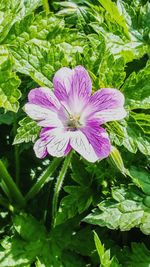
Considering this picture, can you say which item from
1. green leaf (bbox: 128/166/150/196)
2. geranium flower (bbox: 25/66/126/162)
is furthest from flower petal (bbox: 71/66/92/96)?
green leaf (bbox: 128/166/150/196)

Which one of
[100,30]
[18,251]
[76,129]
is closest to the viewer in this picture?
[76,129]

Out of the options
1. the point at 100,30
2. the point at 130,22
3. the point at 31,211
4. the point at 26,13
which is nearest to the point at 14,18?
the point at 26,13

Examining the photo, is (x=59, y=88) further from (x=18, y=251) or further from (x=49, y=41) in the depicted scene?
(x=18, y=251)

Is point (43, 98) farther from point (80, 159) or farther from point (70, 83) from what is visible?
point (80, 159)

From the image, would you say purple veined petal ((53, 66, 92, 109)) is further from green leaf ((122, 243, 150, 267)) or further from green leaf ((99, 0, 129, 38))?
green leaf ((122, 243, 150, 267))

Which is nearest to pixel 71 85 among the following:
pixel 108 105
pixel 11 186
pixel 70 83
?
pixel 70 83

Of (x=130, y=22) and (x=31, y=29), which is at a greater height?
(x=31, y=29)
